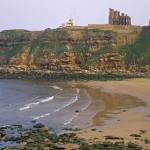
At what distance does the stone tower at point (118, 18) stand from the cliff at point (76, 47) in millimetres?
10865

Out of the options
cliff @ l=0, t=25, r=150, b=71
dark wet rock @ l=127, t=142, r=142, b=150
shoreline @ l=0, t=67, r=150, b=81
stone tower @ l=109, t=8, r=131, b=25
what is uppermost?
stone tower @ l=109, t=8, r=131, b=25

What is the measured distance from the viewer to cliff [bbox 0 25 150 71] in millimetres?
91875

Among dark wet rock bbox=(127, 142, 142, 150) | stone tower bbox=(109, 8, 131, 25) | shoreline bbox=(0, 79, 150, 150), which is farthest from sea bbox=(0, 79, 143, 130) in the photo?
stone tower bbox=(109, 8, 131, 25)

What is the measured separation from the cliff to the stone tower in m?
10.9

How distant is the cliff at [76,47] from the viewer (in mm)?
91875

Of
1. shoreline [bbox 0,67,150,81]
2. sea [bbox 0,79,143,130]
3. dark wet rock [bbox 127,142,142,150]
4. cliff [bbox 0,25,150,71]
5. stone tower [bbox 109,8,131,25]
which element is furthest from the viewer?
stone tower [bbox 109,8,131,25]

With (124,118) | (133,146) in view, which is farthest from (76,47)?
(133,146)

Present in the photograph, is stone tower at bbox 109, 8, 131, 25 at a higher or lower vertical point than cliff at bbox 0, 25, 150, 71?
higher

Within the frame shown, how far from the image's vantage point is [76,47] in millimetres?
95188

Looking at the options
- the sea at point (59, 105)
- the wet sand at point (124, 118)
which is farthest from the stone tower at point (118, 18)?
the wet sand at point (124, 118)

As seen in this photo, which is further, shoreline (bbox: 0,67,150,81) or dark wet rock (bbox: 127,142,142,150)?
shoreline (bbox: 0,67,150,81)

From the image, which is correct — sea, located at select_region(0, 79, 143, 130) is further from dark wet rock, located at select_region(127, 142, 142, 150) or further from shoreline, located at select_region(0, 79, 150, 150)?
dark wet rock, located at select_region(127, 142, 142, 150)

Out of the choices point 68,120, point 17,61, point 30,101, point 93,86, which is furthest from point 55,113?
point 17,61

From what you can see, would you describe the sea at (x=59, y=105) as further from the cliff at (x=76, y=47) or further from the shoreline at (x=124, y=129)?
the cliff at (x=76, y=47)
